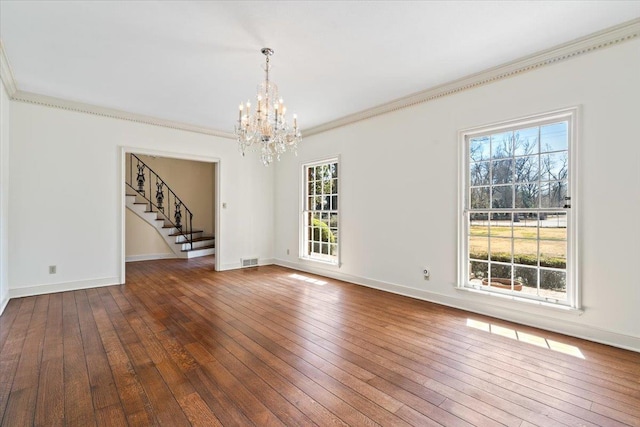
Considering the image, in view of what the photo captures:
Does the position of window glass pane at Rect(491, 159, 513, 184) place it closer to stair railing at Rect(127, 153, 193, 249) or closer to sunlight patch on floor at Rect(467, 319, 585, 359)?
sunlight patch on floor at Rect(467, 319, 585, 359)

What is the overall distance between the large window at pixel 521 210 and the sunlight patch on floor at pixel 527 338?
456mm

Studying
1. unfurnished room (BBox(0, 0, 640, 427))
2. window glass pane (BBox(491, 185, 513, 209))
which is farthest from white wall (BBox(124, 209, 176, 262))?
window glass pane (BBox(491, 185, 513, 209))

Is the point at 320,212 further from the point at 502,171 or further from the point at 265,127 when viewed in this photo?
the point at 502,171

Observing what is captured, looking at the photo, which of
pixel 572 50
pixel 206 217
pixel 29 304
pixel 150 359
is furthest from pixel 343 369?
pixel 206 217

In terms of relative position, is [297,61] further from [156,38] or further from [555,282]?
[555,282]

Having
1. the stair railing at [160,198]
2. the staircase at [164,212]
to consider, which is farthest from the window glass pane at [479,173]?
the stair railing at [160,198]

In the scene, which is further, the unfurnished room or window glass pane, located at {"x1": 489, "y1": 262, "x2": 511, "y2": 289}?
window glass pane, located at {"x1": 489, "y1": 262, "x2": 511, "y2": 289}

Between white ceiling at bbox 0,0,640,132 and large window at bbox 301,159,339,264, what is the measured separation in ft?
6.28

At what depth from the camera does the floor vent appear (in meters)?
6.67

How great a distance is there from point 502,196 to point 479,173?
404 millimetres

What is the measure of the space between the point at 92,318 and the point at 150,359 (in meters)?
1.58

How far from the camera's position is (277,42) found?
3.01 m

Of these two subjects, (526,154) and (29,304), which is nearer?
(526,154)

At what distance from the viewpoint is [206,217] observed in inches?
388
